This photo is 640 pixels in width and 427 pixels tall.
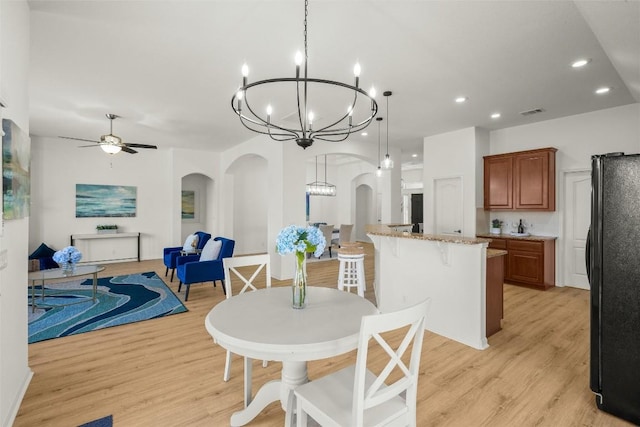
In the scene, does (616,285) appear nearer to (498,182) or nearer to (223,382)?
(223,382)

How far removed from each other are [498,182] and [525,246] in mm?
1277

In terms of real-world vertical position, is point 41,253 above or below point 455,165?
below

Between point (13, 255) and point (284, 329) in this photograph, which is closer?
point (284, 329)

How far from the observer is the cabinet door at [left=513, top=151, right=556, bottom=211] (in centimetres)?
519

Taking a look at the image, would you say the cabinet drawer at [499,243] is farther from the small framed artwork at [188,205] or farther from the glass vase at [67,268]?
the small framed artwork at [188,205]

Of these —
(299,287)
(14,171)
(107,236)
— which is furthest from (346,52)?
(107,236)

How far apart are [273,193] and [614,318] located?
525 centimetres

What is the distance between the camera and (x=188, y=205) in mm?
8945

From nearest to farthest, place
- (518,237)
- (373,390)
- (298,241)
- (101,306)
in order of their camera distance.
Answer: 1. (373,390)
2. (298,241)
3. (101,306)
4. (518,237)

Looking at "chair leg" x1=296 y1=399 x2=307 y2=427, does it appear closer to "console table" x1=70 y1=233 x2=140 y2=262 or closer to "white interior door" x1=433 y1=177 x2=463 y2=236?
"white interior door" x1=433 y1=177 x2=463 y2=236

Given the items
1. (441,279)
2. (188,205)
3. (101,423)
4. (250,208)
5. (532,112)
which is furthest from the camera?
(250,208)

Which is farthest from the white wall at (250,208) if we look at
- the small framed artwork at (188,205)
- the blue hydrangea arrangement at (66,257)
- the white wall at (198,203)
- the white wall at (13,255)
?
the white wall at (13,255)

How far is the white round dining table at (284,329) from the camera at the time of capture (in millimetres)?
1413

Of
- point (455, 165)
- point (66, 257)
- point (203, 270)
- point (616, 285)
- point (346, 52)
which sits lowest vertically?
point (203, 270)
